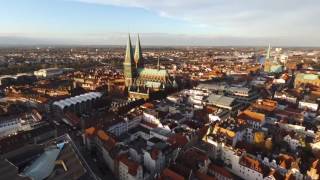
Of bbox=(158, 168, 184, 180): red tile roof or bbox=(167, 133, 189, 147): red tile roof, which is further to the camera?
bbox=(167, 133, 189, 147): red tile roof

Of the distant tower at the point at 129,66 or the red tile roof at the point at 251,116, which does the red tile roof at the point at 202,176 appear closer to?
the red tile roof at the point at 251,116

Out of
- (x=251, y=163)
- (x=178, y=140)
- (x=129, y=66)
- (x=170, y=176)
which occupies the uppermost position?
(x=129, y=66)

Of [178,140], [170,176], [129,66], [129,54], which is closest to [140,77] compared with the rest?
[129,66]

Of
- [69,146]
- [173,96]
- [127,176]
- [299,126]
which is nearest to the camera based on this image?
[127,176]

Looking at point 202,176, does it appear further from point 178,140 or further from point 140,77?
point 140,77

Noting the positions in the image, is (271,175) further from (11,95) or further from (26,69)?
(26,69)

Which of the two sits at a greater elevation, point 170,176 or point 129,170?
point 170,176

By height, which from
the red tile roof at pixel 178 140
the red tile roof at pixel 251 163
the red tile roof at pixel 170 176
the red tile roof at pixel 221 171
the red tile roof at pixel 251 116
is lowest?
the red tile roof at pixel 221 171

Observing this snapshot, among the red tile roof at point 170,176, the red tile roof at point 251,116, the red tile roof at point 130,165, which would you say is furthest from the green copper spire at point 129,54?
the red tile roof at point 170,176

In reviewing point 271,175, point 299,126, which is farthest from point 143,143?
point 299,126

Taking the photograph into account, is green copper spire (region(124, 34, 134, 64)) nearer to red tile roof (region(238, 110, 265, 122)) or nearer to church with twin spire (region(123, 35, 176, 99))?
church with twin spire (region(123, 35, 176, 99))

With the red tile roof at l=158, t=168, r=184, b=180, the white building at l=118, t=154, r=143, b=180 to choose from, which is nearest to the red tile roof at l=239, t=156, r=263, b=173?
the red tile roof at l=158, t=168, r=184, b=180
